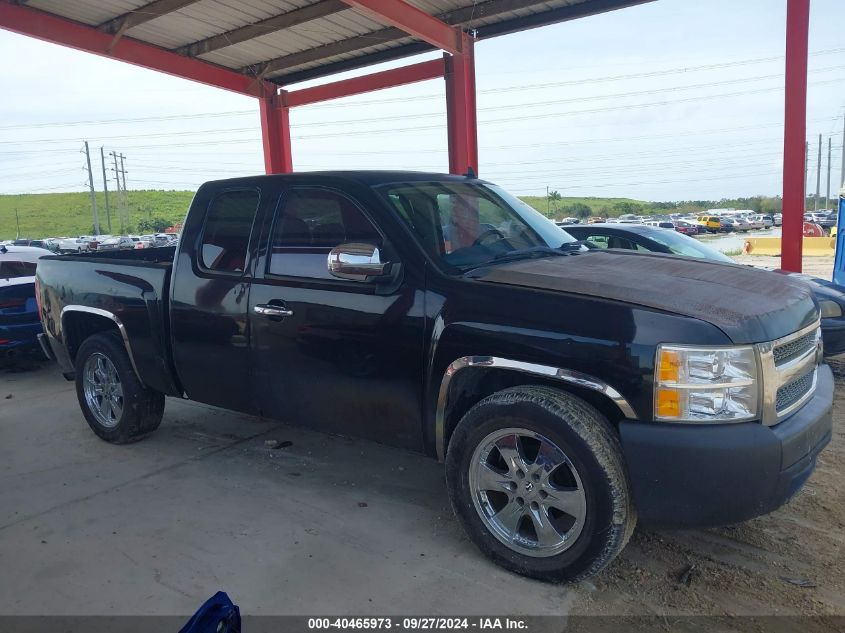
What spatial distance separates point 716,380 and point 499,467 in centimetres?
108

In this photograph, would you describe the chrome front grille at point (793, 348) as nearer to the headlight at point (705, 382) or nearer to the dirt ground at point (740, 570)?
the headlight at point (705, 382)

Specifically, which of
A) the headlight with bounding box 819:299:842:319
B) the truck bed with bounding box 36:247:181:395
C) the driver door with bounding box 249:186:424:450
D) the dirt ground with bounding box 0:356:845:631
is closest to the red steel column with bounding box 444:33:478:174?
the headlight with bounding box 819:299:842:319

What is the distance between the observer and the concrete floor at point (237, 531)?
9.96 ft

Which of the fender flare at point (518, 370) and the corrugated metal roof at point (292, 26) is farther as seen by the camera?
the corrugated metal roof at point (292, 26)

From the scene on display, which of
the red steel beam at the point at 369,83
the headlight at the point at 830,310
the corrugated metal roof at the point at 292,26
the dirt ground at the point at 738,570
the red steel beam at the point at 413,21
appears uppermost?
the corrugated metal roof at the point at 292,26

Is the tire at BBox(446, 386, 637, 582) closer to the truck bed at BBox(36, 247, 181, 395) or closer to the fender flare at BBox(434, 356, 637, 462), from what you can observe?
the fender flare at BBox(434, 356, 637, 462)

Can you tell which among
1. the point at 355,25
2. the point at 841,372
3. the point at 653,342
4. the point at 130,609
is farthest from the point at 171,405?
the point at 355,25

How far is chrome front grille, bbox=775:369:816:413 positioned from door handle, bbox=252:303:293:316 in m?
2.47

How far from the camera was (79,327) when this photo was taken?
5.47 meters

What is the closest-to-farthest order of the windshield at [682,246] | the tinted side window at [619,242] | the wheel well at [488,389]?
the wheel well at [488,389] → the windshield at [682,246] → the tinted side window at [619,242]

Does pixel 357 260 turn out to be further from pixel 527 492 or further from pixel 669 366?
pixel 669 366

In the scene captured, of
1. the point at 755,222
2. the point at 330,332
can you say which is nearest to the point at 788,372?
the point at 330,332

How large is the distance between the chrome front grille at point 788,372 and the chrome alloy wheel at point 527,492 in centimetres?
86

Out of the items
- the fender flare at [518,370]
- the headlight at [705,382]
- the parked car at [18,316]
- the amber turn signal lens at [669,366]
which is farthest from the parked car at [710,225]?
the amber turn signal lens at [669,366]
